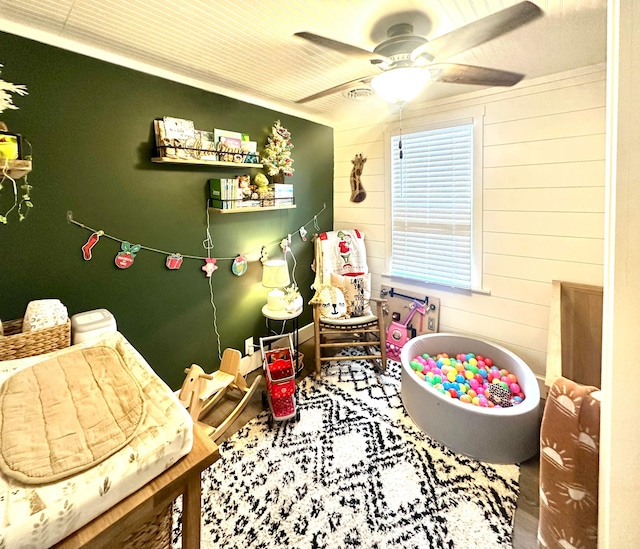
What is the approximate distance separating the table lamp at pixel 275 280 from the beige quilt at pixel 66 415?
158cm

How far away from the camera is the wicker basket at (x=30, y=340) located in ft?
4.65

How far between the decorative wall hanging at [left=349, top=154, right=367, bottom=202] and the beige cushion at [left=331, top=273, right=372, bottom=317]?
0.95 metres

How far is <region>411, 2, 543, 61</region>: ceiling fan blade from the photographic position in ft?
3.80

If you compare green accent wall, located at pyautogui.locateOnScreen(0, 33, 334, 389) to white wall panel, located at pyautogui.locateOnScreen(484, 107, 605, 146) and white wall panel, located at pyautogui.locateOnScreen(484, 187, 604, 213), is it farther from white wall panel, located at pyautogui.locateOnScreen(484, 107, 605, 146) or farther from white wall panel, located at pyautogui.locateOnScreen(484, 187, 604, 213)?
white wall panel, located at pyautogui.locateOnScreen(484, 187, 604, 213)

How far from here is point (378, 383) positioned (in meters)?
2.82

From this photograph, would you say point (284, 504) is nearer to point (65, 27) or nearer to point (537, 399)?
point (537, 399)

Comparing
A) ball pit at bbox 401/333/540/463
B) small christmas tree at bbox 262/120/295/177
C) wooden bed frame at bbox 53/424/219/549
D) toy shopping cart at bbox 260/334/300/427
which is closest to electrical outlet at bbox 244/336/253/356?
toy shopping cart at bbox 260/334/300/427

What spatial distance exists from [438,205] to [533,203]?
763mm

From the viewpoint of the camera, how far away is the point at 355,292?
313 centimetres

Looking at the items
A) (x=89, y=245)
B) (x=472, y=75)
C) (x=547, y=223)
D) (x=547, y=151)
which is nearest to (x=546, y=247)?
(x=547, y=223)

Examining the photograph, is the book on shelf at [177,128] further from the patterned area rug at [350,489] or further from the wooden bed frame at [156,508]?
the patterned area rug at [350,489]

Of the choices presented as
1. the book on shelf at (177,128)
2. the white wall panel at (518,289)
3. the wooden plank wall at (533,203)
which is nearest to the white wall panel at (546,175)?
the wooden plank wall at (533,203)

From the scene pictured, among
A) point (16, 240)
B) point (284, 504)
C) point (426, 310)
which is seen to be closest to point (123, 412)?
point (284, 504)

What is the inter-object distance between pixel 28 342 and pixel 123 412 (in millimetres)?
846
